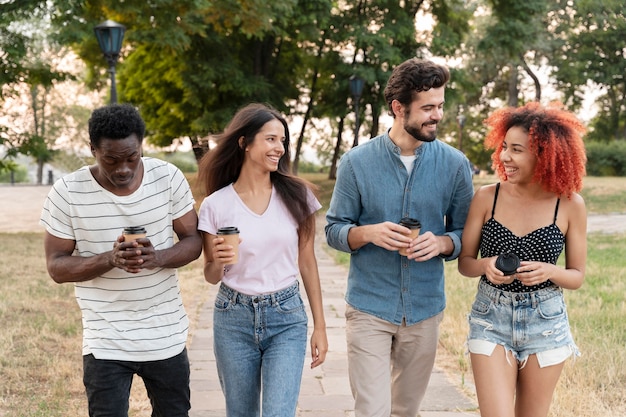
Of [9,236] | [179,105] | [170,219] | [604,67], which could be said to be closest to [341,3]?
[179,105]

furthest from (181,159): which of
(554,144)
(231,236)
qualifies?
(554,144)

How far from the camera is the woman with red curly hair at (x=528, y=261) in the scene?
327 cm

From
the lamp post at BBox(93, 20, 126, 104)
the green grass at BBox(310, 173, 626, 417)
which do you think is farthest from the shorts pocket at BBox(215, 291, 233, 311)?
the lamp post at BBox(93, 20, 126, 104)

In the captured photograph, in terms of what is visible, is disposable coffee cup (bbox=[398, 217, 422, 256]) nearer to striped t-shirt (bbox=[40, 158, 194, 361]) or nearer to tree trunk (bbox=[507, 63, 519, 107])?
striped t-shirt (bbox=[40, 158, 194, 361])

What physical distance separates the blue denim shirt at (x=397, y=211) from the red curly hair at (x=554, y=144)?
413 millimetres

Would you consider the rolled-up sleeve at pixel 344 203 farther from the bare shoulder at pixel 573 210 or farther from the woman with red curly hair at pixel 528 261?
the bare shoulder at pixel 573 210

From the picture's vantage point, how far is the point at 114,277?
10.4 ft

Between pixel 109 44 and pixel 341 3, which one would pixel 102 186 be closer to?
pixel 109 44

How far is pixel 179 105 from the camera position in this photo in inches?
1067

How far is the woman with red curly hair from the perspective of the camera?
3.27 metres

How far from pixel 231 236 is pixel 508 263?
1167mm

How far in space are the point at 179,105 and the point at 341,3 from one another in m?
7.00

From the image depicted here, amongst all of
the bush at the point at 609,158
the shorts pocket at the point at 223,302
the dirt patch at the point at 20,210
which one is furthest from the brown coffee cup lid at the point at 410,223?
the bush at the point at 609,158

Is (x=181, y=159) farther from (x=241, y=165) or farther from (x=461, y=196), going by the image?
(x=461, y=196)
